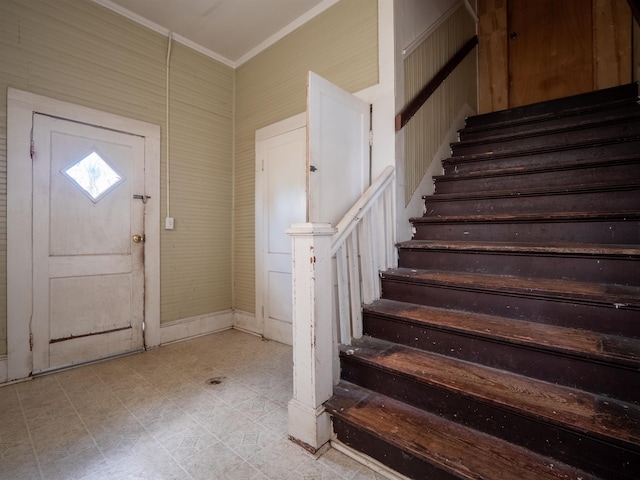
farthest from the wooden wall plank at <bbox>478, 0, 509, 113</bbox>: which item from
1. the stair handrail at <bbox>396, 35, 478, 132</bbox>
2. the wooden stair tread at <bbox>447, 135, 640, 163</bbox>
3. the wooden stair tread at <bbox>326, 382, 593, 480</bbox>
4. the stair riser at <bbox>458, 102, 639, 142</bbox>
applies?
the wooden stair tread at <bbox>326, 382, 593, 480</bbox>

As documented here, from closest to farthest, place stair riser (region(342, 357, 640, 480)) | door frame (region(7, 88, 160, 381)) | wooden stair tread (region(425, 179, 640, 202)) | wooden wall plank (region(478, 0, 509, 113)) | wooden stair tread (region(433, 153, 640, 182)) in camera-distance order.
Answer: stair riser (region(342, 357, 640, 480)) → wooden stair tread (region(425, 179, 640, 202)) → wooden stair tread (region(433, 153, 640, 182)) → door frame (region(7, 88, 160, 381)) → wooden wall plank (region(478, 0, 509, 113))

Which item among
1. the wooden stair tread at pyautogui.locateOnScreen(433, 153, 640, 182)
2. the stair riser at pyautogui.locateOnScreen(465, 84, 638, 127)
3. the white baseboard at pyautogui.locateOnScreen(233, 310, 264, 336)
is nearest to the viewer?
the wooden stair tread at pyautogui.locateOnScreen(433, 153, 640, 182)

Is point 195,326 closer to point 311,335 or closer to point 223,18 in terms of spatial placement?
point 311,335

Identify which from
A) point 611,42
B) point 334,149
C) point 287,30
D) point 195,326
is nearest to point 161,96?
point 287,30

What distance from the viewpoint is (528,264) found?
1.84 m

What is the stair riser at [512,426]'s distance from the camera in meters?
1.06

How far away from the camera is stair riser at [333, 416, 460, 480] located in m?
1.26

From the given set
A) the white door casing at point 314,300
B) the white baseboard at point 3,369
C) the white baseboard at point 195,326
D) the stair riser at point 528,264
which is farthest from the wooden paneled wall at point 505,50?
the white baseboard at point 3,369

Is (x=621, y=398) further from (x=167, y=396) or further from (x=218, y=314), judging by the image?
(x=218, y=314)

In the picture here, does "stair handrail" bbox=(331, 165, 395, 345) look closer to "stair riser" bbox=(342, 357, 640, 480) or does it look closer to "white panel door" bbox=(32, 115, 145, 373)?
"stair riser" bbox=(342, 357, 640, 480)

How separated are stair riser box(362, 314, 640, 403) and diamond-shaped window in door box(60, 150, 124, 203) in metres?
2.79

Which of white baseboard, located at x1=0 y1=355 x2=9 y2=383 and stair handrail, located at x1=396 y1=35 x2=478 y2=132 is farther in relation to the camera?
stair handrail, located at x1=396 y1=35 x2=478 y2=132

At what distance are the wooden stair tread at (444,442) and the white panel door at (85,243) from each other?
7.95 ft

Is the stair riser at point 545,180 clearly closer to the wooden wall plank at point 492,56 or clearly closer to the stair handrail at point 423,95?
the stair handrail at point 423,95
